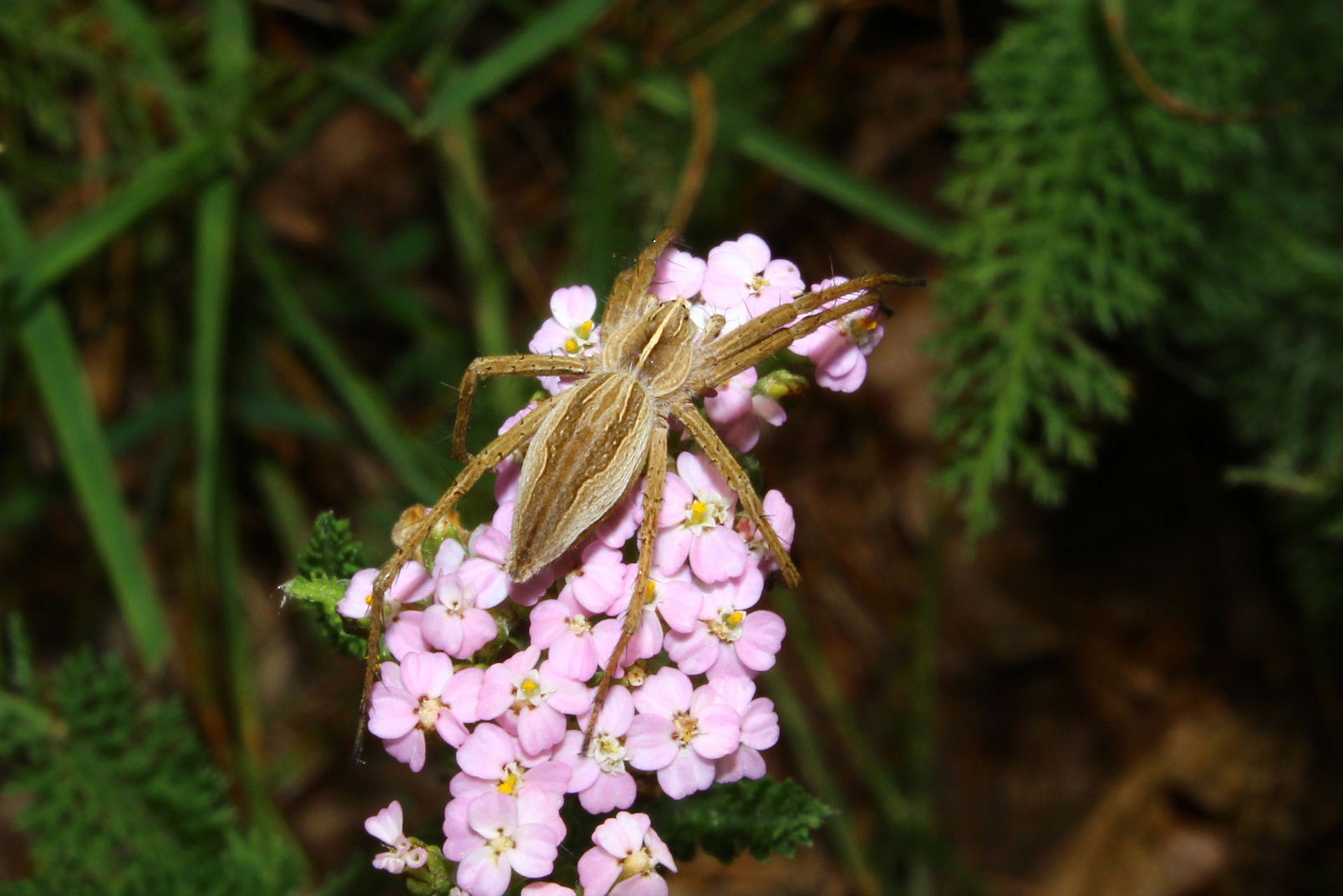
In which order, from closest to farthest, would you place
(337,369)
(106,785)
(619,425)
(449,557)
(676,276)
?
(449,557), (619,425), (676,276), (106,785), (337,369)

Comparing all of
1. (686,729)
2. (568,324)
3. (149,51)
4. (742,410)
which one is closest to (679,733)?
(686,729)

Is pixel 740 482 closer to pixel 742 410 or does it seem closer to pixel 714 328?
pixel 742 410

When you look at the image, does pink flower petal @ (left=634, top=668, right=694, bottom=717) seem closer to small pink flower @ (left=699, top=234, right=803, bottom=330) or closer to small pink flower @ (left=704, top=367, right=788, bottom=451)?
small pink flower @ (left=704, top=367, right=788, bottom=451)

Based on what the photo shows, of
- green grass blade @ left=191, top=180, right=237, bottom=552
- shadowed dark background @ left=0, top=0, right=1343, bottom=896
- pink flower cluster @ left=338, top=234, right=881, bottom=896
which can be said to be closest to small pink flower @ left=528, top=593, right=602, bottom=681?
pink flower cluster @ left=338, top=234, right=881, bottom=896

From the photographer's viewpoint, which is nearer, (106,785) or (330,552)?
(330,552)

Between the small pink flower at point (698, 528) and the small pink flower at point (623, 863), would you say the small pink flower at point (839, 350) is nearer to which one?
the small pink flower at point (698, 528)

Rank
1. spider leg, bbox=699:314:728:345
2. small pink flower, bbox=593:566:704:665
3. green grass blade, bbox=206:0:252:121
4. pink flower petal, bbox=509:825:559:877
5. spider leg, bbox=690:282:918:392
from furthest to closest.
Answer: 1. green grass blade, bbox=206:0:252:121
2. spider leg, bbox=699:314:728:345
3. spider leg, bbox=690:282:918:392
4. small pink flower, bbox=593:566:704:665
5. pink flower petal, bbox=509:825:559:877

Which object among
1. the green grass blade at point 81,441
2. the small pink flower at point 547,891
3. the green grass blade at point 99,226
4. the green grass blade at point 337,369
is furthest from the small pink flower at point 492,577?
the green grass blade at point 99,226
